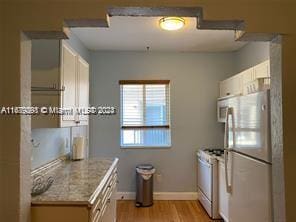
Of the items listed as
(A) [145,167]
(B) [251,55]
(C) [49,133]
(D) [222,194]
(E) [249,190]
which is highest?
(B) [251,55]

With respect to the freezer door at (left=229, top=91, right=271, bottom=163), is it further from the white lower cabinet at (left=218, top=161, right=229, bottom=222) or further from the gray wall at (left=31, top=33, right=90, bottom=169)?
the gray wall at (left=31, top=33, right=90, bottom=169)

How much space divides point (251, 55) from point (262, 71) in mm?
1188

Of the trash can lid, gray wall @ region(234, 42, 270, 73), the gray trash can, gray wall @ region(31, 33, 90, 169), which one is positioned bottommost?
the gray trash can

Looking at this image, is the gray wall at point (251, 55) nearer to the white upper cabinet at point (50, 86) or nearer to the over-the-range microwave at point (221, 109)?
the over-the-range microwave at point (221, 109)

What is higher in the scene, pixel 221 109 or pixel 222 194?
pixel 221 109

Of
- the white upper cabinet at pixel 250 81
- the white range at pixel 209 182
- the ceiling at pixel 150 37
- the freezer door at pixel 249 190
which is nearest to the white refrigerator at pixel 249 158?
the freezer door at pixel 249 190

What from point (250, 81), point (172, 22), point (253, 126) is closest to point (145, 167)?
point (250, 81)

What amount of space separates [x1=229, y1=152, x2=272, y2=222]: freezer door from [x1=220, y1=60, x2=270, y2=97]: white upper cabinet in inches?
34.8

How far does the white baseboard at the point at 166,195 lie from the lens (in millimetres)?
4863

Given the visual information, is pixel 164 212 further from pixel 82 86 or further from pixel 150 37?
pixel 150 37

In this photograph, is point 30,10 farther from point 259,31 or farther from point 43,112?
point 259,31

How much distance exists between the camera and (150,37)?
13.5 feet

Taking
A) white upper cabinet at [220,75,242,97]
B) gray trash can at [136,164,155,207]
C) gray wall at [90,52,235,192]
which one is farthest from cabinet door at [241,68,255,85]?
gray trash can at [136,164,155,207]

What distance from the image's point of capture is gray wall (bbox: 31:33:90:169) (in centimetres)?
237
